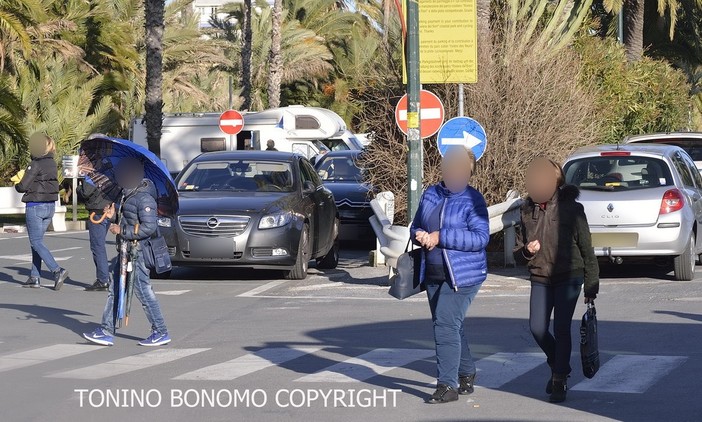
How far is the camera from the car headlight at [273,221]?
15.6 metres

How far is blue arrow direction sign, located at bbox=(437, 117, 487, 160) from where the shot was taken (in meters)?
16.3

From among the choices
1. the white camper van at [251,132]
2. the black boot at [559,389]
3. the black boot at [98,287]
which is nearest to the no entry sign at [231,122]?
the white camper van at [251,132]

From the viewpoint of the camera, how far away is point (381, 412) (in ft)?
25.1

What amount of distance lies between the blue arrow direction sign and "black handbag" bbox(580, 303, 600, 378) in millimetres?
8292

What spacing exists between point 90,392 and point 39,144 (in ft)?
24.7

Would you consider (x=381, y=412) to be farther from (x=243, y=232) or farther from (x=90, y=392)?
(x=243, y=232)

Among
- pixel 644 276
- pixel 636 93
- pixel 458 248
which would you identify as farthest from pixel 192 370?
pixel 636 93

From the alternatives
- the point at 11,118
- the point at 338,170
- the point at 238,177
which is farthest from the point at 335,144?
the point at 238,177

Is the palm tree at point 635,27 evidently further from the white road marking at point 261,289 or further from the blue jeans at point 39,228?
the blue jeans at point 39,228

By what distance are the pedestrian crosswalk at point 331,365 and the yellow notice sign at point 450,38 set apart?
8.04 metres

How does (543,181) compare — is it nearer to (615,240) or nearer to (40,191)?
(615,240)

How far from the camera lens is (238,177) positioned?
1703 cm

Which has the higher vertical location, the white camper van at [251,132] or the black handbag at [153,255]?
the white camper van at [251,132]

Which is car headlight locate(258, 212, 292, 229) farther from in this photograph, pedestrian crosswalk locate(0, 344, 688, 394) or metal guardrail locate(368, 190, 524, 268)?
pedestrian crosswalk locate(0, 344, 688, 394)
